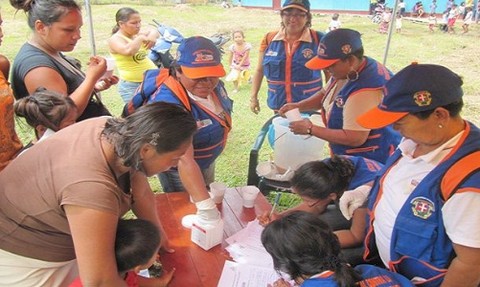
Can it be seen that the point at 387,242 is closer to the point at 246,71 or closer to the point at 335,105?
the point at 335,105

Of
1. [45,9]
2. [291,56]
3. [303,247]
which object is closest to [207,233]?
[303,247]

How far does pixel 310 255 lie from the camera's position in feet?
4.47

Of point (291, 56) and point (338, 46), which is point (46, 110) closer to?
point (338, 46)

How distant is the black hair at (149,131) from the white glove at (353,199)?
1.00 metres

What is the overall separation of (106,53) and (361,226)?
8804mm

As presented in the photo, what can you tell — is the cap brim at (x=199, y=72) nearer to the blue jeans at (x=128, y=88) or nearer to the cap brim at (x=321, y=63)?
the cap brim at (x=321, y=63)

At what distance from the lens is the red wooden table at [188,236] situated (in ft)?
5.02

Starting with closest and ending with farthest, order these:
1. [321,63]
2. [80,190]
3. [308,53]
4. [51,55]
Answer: [80,190] < [51,55] < [321,63] < [308,53]

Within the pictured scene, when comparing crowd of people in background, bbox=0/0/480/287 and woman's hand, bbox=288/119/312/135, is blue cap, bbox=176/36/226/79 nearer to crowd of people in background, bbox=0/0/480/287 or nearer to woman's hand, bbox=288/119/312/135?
crowd of people in background, bbox=0/0/480/287

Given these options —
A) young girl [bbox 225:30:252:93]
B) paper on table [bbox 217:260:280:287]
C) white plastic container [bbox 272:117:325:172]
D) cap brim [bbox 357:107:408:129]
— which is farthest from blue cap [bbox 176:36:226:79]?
young girl [bbox 225:30:252:93]

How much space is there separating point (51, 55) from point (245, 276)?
57.5 inches

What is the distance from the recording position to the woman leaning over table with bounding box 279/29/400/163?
2094 millimetres

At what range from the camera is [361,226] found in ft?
6.15

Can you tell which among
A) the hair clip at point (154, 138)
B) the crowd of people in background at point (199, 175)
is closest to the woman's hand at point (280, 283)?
the crowd of people in background at point (199, 175)
